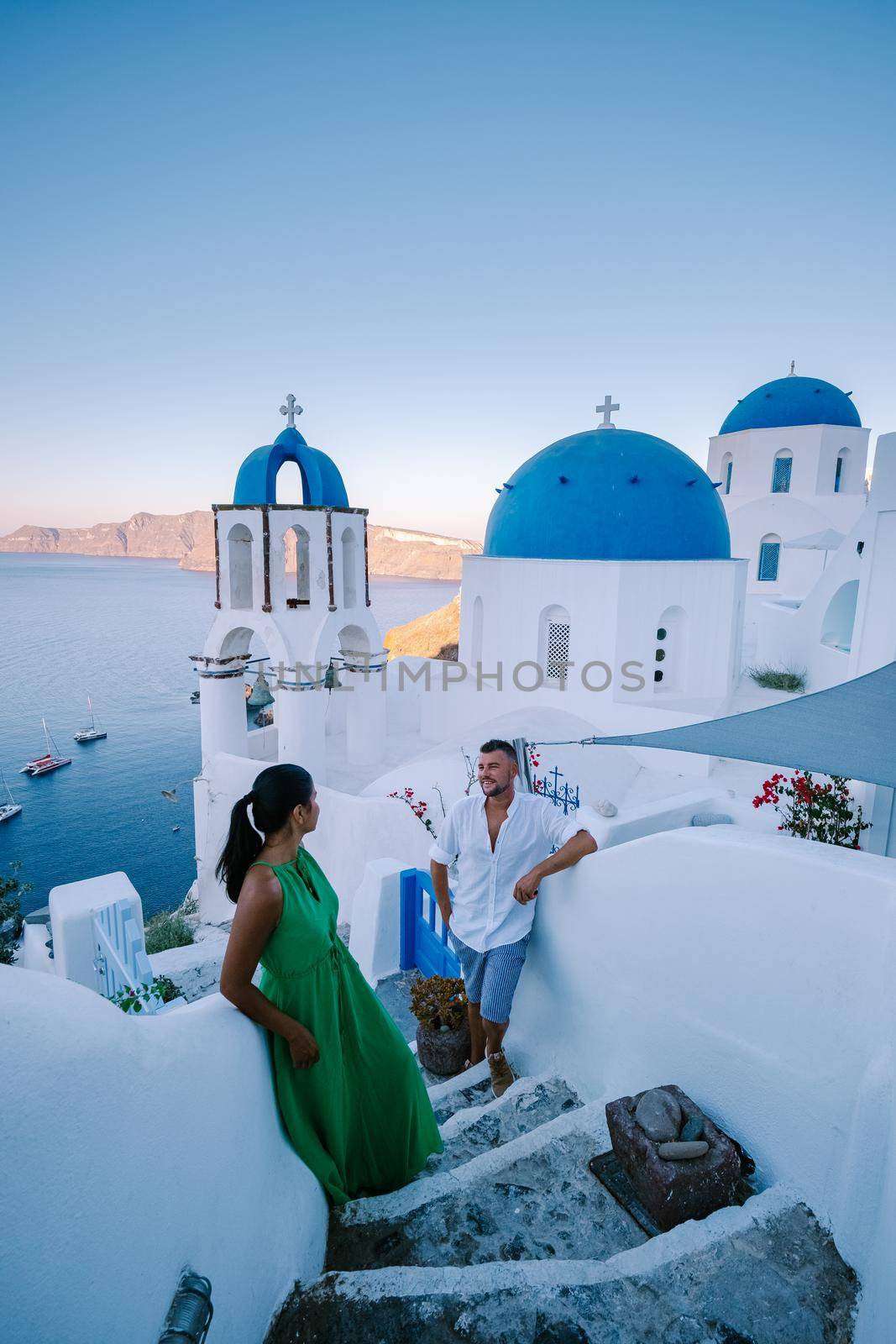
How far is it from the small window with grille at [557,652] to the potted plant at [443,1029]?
349 inches

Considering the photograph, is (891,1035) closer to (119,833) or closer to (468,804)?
(468,804)

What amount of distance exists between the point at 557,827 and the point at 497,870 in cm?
34

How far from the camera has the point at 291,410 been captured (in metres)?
13.1

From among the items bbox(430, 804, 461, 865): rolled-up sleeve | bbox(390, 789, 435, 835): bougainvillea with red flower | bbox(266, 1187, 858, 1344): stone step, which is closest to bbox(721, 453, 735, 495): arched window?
bbox(390, 789, 435, 835): bougainvillea with red flower

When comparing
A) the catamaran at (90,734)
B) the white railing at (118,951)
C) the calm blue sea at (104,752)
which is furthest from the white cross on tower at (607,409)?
the catamaran at (90,734)

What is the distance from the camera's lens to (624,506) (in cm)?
1212

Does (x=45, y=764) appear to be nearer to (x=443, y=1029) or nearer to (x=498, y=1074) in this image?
(x=443, y=1029)

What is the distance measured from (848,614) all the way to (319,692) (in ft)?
31.5

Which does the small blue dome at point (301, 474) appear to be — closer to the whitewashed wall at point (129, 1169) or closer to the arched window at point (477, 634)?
the arched window at point (477, 634)

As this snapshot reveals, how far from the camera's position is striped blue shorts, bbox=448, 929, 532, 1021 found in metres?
3.59

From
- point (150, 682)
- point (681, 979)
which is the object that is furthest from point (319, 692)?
point (150, 682)

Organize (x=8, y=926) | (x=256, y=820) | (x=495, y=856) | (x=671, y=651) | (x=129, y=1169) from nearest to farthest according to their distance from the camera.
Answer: (x=129, y=1169)
(x=256, y=820)
(x=495, y=856)
(x=671, y=651)
(x=8, y=926)

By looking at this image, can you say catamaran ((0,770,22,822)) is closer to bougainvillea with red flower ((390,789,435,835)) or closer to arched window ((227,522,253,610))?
arched window ((227,522,253,610))

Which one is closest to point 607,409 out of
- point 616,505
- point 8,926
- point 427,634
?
point 616,505
